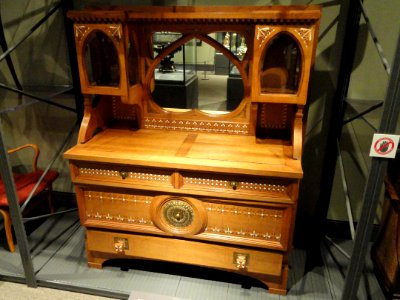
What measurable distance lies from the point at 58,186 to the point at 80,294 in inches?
43.9

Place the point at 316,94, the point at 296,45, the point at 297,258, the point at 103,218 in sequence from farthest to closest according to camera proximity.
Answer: the point at 297,258
the point at 316,94
the point at 103,218
the point at 296,45

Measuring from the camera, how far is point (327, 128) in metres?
2.29

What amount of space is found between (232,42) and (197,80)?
13.2 inches

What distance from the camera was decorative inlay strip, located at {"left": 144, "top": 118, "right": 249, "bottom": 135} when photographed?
2148 mm

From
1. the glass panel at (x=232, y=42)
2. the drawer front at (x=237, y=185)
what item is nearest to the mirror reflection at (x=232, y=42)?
the glass panel at (x=232, y=42)

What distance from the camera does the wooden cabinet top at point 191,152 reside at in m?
1.76

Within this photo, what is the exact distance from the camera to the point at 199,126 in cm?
220

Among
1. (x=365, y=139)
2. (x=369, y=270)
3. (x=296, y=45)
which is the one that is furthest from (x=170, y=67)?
(x=369, y=270)

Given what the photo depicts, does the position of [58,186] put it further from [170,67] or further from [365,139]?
[365,139]

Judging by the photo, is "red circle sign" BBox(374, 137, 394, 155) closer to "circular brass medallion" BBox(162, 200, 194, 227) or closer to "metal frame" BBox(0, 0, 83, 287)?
"circular brass medallion" BBox(162, 200, 194, 227)

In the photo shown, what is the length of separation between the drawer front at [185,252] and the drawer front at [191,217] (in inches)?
2.7

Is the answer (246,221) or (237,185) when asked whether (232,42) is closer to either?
(237,185)

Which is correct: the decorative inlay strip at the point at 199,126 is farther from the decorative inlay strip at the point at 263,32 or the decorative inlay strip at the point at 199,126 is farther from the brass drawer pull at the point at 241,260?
the brass drawer pull at the point at 241,260

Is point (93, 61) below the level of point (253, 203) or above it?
above
